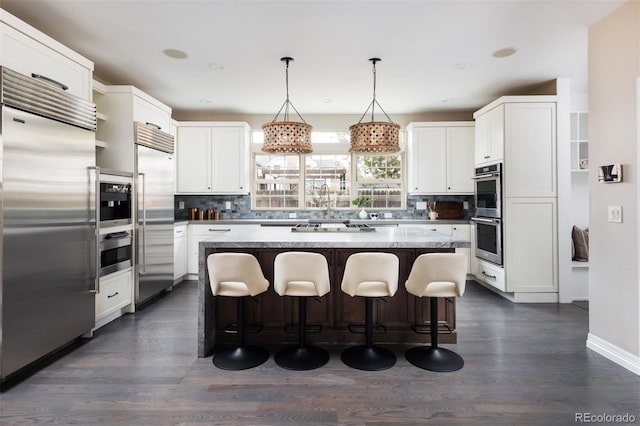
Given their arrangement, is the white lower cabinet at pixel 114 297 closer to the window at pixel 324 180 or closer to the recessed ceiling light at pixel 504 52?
the window at pixel 324 180

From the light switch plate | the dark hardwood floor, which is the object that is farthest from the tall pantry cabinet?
the light switch plate

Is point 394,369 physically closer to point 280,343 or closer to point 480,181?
point 280,343

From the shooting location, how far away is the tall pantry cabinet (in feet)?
12.9

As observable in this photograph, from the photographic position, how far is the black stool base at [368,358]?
93.7 inches

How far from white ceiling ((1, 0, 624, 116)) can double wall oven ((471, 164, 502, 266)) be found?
1.18 metres

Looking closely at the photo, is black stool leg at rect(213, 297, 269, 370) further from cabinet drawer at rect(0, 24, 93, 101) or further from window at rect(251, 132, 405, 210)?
window at rect(251, 132, 405, 210)

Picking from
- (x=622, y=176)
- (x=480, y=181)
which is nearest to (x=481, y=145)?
(x=480, y=181)

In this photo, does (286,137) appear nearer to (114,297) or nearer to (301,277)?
(301,277)

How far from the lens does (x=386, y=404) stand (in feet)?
6.41

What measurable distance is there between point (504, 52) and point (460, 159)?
209 cm

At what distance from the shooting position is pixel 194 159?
5270 mm

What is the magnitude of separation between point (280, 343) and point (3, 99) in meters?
2.55

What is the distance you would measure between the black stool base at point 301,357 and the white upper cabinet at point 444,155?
11.6 feet

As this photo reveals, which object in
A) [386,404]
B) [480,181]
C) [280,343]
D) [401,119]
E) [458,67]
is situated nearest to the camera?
[386,404]
